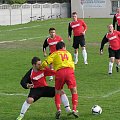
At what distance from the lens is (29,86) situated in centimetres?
1008

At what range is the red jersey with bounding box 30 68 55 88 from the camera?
1026 cm

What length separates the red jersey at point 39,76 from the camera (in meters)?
10.3

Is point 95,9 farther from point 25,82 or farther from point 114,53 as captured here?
point 25,82

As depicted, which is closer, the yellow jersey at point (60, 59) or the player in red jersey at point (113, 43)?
the yellow jersey at point (60, 59)

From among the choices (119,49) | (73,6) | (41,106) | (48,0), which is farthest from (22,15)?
(41,106)

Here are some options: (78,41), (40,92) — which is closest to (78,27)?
(78,41)

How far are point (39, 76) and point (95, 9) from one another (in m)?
56.1

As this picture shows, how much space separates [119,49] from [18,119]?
7942mm

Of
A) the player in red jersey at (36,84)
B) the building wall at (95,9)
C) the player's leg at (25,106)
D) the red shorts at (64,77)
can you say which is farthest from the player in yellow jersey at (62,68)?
the building wall at (95,9)

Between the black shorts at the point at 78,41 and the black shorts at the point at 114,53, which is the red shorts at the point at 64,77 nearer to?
the black shorts at the point at 114,53

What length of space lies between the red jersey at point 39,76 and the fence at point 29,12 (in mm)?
40833

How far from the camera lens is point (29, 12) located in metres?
57.3

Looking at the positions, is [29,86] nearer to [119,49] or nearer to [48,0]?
[119,49]

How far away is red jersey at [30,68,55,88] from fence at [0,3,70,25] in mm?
40833
